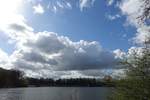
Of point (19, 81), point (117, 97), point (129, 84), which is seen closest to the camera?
point (129, 84)

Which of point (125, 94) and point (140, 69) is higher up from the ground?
point (140, 69)

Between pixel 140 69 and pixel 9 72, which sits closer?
pixel 140 69

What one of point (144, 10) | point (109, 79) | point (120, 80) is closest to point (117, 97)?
point (120, 80)

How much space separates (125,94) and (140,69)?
152cm

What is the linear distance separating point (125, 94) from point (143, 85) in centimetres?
139

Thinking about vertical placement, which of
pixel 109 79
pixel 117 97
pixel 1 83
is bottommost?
pixel 117 97

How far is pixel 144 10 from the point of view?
25.0 ft

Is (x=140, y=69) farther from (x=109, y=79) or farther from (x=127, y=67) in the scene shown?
(x=109, y=79)

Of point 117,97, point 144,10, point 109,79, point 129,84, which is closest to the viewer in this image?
point 144,10

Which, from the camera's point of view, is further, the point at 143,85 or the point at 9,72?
the point at 9,72

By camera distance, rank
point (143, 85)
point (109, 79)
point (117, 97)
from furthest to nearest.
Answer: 1. point (109, 79)
2. point (117, 97)
3. point (143, 85)

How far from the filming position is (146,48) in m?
13.3

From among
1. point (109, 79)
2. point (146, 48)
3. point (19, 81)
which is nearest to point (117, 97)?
point (109, 79)

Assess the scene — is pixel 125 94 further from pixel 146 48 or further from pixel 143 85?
pixel 146 48
